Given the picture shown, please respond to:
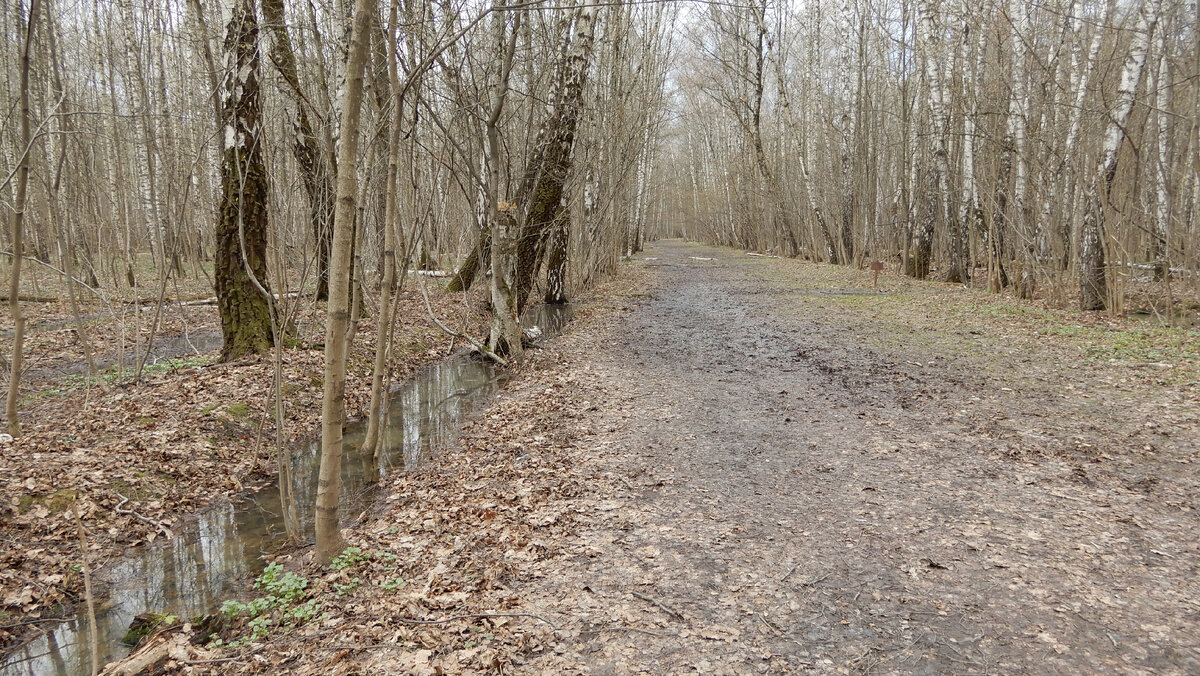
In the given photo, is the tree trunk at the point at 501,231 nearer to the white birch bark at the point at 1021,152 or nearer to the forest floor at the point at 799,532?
the forest floor at the point at 799,532

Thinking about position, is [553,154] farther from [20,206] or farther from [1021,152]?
[1021,152]

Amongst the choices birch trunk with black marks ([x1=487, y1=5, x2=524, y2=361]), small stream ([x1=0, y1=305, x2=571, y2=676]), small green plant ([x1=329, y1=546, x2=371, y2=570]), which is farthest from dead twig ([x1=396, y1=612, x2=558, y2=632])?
birch trunk with black marks ([x1=487, y1=5, x2=524, y2=361])

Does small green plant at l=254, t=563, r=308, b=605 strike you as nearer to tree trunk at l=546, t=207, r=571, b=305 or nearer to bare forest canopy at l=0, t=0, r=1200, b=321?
bare forest canopy at l=0, t=0, r=1200, b=321

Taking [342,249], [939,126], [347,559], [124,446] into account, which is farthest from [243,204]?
[939,126]

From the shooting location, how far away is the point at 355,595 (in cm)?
337

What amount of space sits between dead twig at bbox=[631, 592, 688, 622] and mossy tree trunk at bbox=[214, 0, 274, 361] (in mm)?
6124

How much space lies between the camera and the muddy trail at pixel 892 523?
271 cm

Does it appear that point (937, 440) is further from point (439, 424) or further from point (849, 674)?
point (439, 424)

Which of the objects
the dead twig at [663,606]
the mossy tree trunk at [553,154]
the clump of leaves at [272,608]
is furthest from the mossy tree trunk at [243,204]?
the dead twig at [663,606]

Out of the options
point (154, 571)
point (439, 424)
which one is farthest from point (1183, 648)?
point (439, 424)

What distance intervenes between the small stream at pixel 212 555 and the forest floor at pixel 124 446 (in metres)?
0.17

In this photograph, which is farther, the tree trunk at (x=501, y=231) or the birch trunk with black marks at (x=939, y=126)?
the birch trunk with black marks at (x=939, y=126)

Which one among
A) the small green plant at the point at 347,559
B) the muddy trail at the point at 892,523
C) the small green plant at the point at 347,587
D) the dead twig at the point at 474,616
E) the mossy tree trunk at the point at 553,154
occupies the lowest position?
the small green plant at the point at 347,587

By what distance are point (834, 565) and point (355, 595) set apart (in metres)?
2.60
